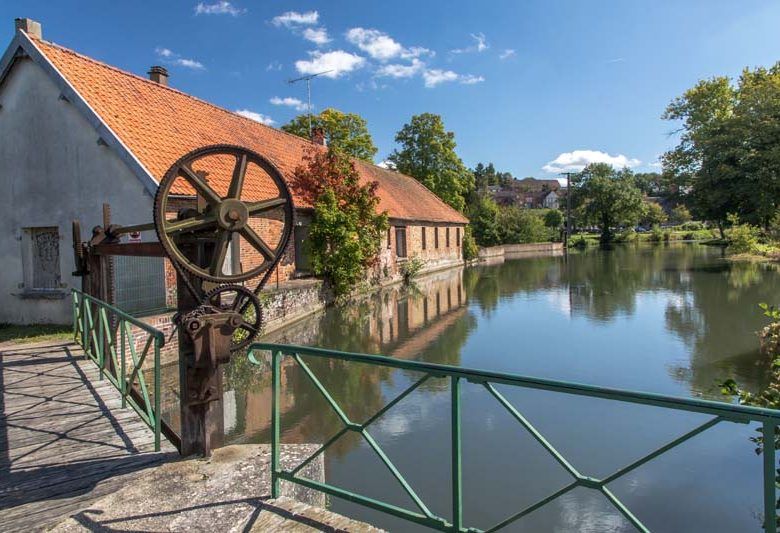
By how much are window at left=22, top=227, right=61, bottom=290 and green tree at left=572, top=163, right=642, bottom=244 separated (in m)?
57.2

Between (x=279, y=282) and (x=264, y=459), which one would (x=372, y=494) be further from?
(x=279, y=282)

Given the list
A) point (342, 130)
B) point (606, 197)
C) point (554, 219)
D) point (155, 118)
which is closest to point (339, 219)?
point (155, 118)

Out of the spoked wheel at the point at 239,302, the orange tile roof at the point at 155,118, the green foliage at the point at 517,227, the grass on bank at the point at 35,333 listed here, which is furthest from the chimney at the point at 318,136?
the green foliage at the point at 517,227

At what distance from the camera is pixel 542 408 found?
23.6ft

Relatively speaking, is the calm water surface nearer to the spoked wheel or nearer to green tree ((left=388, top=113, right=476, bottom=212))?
the spoked wheel

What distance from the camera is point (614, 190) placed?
193 ft

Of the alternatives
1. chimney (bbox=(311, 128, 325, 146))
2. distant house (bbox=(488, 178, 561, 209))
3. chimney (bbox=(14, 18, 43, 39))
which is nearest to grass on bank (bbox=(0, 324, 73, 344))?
chimney (bbox=(14, 18, 43, 39))

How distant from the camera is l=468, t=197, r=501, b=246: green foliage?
45.7 metres

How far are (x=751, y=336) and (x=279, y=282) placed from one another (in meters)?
11.4

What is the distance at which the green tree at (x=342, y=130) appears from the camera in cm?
3520

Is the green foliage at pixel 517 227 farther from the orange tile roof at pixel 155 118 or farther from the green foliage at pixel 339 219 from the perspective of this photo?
the green foliage at pixel 339 219

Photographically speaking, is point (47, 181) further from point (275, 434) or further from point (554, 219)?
point (554, 219)

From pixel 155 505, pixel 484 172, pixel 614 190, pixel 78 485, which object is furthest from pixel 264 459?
pixel 484 172

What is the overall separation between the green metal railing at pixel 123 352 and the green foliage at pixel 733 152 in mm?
36904
